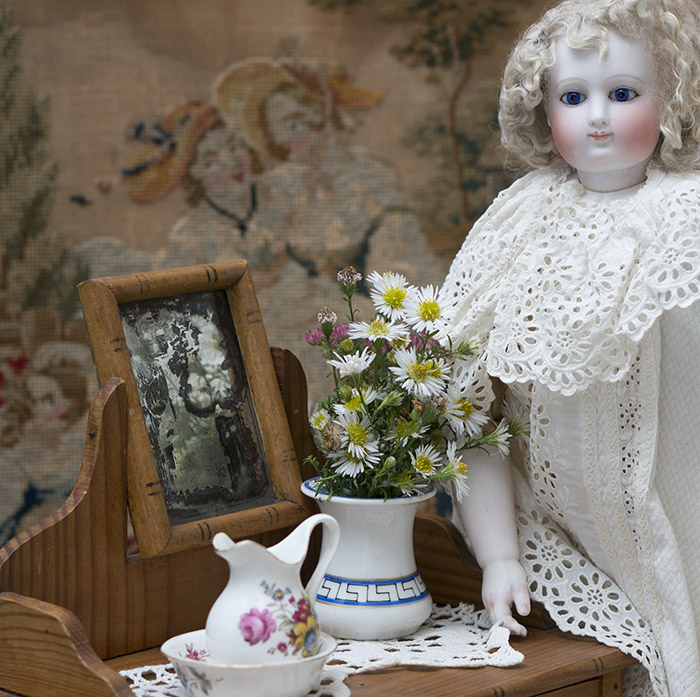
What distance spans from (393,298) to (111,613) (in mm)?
408

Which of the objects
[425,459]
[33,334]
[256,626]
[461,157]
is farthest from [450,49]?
[256,626]

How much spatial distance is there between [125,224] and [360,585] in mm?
1196

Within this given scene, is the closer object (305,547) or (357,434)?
(305,547)

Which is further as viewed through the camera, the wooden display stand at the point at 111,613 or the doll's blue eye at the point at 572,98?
the doll's blue eye at the point at 572,98

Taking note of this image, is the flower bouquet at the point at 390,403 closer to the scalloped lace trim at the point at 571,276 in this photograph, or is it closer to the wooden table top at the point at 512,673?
the scalloped lace trim at the point at 571,276

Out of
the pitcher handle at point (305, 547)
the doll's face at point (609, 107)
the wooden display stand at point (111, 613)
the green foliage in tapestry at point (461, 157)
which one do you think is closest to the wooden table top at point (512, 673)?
the wooden display stand at point (111, 613)

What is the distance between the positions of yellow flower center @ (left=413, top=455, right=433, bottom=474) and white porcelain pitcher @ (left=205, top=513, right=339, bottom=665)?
0.57 ft

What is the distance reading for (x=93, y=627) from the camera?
0.96m

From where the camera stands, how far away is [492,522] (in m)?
1.08

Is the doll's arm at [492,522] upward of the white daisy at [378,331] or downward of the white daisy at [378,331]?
downward

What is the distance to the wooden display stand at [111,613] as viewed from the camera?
0.86 metres

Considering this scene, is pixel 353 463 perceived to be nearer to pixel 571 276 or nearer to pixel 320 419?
pixel 320 419

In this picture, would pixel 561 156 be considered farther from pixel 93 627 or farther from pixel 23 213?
pixel 23 213

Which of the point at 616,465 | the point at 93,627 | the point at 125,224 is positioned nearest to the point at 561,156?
the point at 616,465
